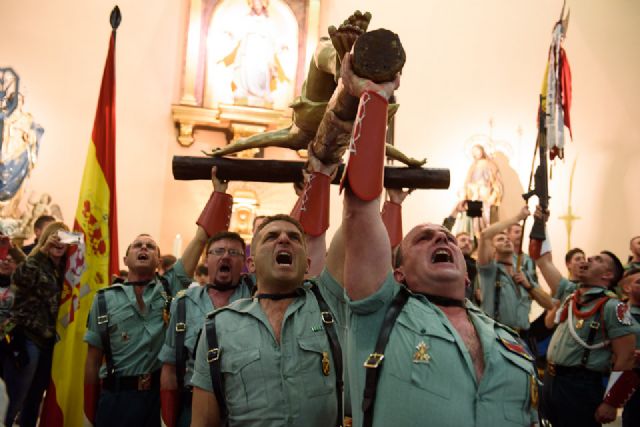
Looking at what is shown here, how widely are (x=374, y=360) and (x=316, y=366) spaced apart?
0.59 meters

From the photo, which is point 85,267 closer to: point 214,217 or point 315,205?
point 214,217

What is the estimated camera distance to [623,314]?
4340mm

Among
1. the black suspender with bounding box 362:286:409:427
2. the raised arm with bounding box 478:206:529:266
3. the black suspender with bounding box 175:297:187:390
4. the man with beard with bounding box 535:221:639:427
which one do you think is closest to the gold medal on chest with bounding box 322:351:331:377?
the black suspender with bounding box 362:286:409:427

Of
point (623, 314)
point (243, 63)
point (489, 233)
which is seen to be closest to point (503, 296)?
point (489, 233)

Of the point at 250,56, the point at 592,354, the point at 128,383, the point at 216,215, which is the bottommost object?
the point at 128,383

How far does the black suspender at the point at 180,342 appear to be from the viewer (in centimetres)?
314

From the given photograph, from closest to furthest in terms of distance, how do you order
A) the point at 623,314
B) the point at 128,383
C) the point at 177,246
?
the point at 128,383, the point at 623,314, the point at 177,246

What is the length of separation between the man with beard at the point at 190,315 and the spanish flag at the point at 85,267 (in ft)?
5.60

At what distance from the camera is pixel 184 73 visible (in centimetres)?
1019

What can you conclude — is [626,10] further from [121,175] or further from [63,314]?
[63,314]

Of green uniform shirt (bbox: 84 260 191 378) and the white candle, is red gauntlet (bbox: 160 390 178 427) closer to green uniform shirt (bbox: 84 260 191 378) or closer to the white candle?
green uniform shirt (bbox: 84 260 191 378)

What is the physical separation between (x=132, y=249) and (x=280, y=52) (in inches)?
271

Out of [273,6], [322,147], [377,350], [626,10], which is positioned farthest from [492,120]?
[377,350]

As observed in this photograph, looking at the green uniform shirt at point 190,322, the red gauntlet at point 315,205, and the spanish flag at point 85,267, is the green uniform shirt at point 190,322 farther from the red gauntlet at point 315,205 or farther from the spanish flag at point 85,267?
the spanish flag at point 85,267
